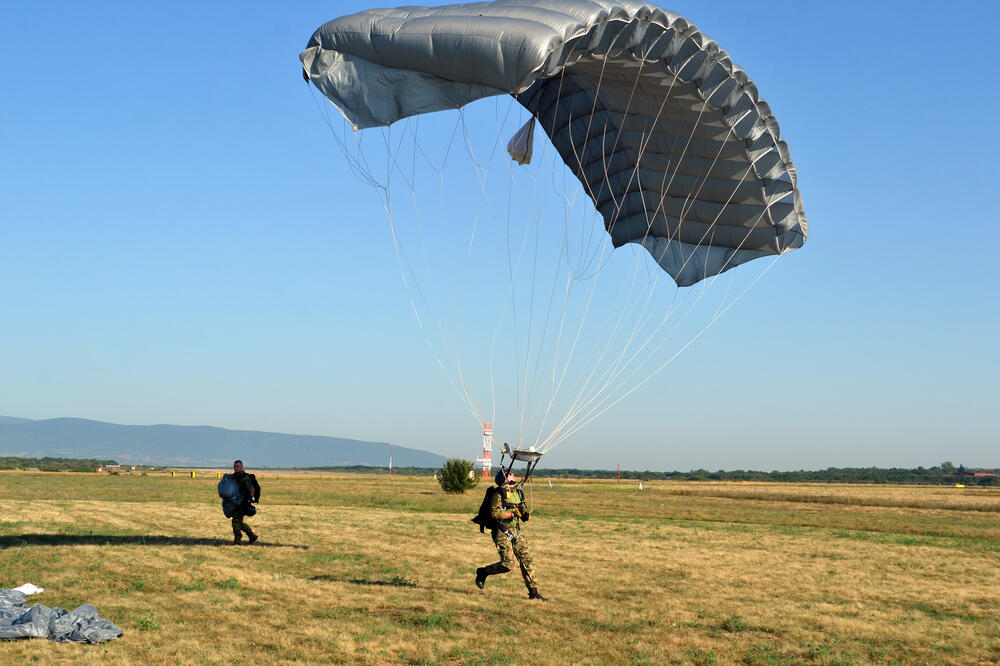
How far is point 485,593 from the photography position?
11.7m

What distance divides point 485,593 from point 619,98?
857 centimetres

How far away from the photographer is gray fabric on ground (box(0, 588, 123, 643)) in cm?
826

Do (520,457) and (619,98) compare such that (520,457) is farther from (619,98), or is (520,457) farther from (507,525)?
(619,98)

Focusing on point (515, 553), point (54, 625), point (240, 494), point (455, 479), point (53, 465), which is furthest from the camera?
point (53, 465)

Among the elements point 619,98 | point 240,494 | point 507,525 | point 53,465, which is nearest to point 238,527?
point 240,494

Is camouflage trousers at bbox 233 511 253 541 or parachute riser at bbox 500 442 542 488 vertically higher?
parachute riser at bbox 500 442 542 488

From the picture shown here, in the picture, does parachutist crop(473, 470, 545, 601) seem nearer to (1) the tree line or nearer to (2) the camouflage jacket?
(2) the camouflage jacket

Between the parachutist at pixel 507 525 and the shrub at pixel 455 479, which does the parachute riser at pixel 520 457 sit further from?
the shrub at pixel 455 479

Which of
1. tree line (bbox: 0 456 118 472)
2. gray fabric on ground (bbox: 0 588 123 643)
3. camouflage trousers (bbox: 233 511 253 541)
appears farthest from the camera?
tree line (bbox: 0 456 118 472)

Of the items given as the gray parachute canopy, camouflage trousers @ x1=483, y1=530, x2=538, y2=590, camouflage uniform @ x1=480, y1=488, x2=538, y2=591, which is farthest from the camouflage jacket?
the gray parachute canopy

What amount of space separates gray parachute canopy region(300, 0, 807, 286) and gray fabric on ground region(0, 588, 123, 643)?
710 cm

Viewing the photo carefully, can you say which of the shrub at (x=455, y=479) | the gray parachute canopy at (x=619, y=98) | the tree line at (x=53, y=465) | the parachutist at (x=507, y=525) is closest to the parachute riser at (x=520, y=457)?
→ the parachutist at (x=507, y=525)

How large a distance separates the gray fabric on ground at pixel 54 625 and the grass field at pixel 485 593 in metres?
0.19

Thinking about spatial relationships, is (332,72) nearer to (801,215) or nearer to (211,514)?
(801,215)
